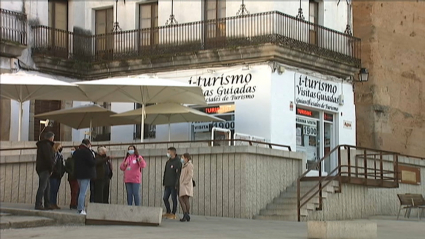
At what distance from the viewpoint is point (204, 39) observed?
3025cm

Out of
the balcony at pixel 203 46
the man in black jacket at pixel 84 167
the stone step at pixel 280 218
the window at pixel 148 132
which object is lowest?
the stone step at pixel 280 218

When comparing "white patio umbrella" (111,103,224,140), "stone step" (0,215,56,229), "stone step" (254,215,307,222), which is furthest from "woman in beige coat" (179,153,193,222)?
"white patio umbrella" (111,103,224,140)

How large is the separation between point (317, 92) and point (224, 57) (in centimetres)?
360

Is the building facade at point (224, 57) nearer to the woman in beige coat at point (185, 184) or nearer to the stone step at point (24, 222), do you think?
the woman in beige coat at point (185, 184)

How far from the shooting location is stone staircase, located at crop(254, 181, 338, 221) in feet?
75.9

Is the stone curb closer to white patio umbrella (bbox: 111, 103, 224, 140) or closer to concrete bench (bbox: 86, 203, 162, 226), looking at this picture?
concrete bench (bbox: 86, 203, 162, 226)

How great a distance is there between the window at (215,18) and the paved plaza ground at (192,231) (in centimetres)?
1060

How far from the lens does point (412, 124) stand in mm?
36000

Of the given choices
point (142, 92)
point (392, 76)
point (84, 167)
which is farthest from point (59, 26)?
point (84, 167)

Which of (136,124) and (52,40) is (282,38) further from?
(52,40)

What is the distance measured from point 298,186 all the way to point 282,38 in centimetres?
744

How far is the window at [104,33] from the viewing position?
3247 cm

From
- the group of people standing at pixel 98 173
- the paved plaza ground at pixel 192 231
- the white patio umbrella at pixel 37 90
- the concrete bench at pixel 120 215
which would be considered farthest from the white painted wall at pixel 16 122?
the concrete bench at pixel 120 215

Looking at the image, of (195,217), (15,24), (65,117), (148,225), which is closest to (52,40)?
(15,24)
